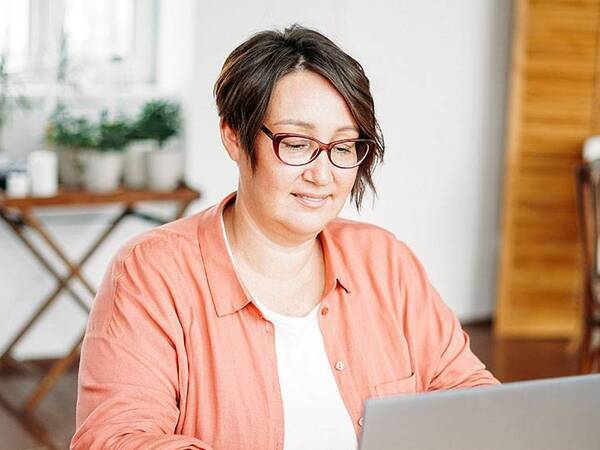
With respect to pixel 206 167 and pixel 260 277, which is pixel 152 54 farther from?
pixel 260 277

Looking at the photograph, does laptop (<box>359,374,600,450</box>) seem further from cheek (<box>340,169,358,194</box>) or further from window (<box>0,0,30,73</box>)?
window (<box>0,0,30,73</box>)

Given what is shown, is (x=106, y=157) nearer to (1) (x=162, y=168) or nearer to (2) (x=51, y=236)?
(1) (x=162, y=168)

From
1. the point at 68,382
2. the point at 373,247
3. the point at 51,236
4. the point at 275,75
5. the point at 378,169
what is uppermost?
the point at 275,75

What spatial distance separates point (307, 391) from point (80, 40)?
2.89m

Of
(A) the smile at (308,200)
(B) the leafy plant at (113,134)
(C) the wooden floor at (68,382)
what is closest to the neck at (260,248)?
(A) the smile at (308,200)

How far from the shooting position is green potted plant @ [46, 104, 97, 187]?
411 cm

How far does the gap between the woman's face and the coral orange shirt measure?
0.15 meters

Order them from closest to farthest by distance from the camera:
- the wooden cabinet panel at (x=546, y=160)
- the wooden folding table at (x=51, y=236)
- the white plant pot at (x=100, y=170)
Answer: the wooden folding table at (x=51, y=236) < the white plant pot at (x=100, y=170) < the wooden cabinet panel at (x=546, y=160)

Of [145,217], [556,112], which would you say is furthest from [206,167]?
[556,112]

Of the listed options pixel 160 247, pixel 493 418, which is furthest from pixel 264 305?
pixel 493 418

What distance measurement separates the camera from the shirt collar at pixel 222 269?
75.7 inches

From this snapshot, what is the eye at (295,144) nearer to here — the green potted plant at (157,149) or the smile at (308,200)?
the smile at (308,200)

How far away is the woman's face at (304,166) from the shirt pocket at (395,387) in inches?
12.2

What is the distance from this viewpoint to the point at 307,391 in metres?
1.92
